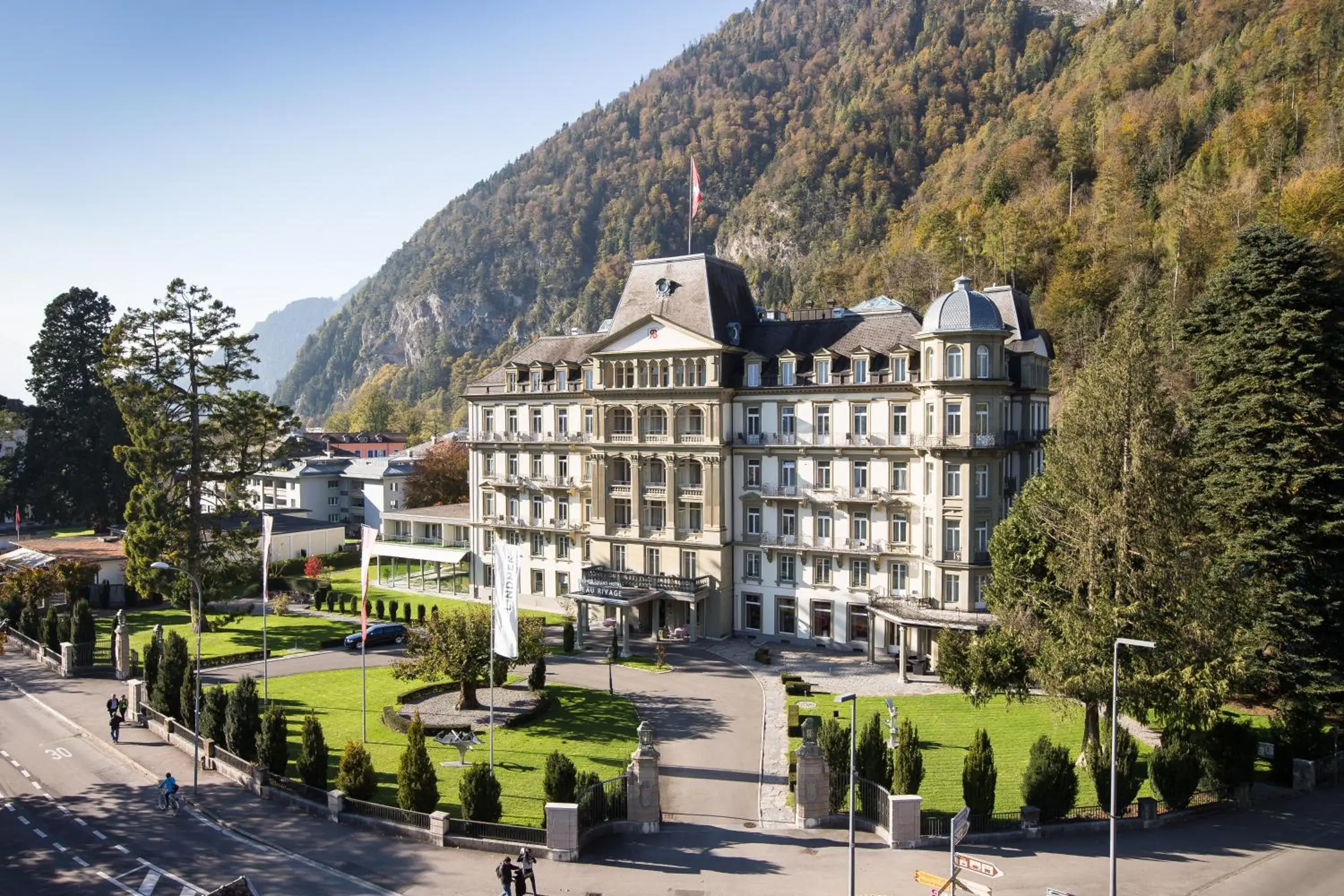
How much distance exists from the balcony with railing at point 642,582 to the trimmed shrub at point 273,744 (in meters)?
25.9

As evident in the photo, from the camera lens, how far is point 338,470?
111125 mm

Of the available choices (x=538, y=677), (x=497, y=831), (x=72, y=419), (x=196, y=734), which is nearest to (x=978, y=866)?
(x=497, y=831)

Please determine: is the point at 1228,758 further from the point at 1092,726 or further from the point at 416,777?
the point at 416,777

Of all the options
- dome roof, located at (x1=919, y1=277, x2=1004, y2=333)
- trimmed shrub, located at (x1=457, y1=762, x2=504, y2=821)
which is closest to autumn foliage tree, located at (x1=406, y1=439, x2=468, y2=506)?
dome roof, located at (x1=919, y1=277, x2=1004, y2=333)

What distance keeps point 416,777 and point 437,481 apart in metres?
69.8

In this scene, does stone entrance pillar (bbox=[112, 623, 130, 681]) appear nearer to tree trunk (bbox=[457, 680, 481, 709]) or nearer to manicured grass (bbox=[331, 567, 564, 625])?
manicured grass (bbox=[331, 567, 564, 625])

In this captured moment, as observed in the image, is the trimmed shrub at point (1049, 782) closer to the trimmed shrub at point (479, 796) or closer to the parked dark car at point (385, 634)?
the trimmed shrub at point (479, 796)

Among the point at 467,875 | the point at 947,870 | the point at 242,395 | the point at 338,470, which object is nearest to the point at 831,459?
the point at 947,870

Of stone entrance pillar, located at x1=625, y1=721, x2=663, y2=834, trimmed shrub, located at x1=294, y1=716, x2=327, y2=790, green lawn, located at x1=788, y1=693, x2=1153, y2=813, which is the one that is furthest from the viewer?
green lawn, located at x1=788, y1=693, x2=1153, y2=813

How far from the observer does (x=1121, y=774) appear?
29.9 m

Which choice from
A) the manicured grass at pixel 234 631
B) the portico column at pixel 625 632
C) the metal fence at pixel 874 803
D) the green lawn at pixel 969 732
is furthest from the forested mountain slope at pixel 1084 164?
the manicured grass at pixel 234 631

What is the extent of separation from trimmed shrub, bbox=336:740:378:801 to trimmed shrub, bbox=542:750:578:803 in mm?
6820

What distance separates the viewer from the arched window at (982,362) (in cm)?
4988

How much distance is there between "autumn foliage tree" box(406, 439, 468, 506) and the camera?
97500mm
